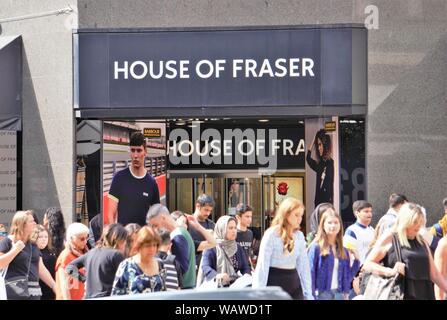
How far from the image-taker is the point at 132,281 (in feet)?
26.6

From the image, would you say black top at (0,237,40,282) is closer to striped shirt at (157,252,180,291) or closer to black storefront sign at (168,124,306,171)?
striped shirt at (157,252,180,291)

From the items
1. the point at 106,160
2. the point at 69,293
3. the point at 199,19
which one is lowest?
the point at 69,293

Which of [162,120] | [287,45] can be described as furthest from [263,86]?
[162,120]

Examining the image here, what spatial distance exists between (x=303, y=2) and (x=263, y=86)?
155 centimetres

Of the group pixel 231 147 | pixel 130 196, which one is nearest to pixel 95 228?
pixel 130 196

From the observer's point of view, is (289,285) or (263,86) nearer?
(289,285)

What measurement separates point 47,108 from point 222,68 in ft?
9.69

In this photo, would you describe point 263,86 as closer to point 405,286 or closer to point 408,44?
point 408,44

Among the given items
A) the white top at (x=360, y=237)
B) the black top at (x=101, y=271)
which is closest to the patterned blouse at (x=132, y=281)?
the black top at (x=101, y=271)

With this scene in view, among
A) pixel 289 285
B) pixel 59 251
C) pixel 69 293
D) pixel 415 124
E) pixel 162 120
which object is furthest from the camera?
pixel 162 120

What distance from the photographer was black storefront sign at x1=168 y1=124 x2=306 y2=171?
1606 centimetres

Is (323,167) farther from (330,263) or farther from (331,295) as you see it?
(331,295)

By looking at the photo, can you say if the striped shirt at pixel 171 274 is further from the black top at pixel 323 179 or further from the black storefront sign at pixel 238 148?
the black storefront sign at pixel 238 148

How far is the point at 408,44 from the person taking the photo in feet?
48.3
